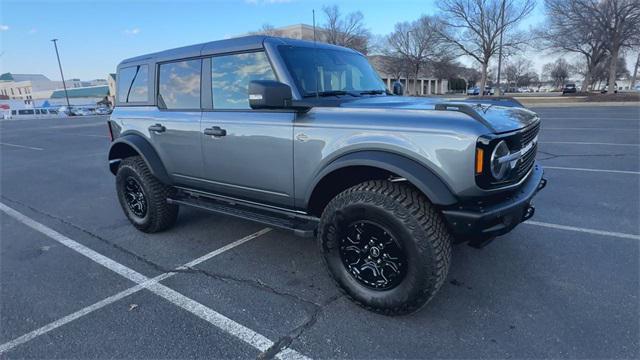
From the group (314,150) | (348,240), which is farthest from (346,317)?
(314,150)

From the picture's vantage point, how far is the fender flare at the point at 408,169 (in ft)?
7.68

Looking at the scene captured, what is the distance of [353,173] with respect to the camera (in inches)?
114

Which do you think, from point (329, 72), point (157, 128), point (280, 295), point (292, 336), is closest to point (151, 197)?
point (157, 128)

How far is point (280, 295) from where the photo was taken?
2.99 metres

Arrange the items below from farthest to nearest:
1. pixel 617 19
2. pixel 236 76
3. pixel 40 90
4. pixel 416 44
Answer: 1. pixel 40 90
2. pixel 416 44
3. pixel 617 19
4. pixel 236 76

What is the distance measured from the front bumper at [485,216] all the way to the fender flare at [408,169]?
0.10m

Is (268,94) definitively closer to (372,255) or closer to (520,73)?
(372,255)

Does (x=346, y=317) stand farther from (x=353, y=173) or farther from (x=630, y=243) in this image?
(x=630, y=243)

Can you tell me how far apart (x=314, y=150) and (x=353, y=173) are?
35cm

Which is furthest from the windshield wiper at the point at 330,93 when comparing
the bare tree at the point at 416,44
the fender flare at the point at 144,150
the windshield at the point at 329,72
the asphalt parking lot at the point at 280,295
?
the bare tree at the point at 416,44

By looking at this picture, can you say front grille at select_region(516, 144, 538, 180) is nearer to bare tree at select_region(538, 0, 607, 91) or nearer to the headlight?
the headlight

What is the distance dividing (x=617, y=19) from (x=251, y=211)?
42643 mm

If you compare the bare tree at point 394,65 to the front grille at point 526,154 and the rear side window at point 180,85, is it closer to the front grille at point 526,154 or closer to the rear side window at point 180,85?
the rear side window at point 180,85

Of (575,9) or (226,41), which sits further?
(575,9)
